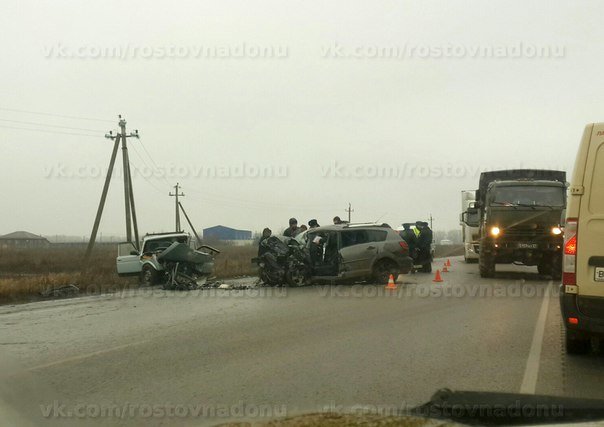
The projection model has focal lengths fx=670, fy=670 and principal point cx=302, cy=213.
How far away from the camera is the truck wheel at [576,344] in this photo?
7305mm

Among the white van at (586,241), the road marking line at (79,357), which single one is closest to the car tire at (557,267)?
the white van at (586,241)

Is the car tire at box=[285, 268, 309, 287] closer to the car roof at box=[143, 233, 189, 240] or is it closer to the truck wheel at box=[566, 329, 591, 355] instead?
the car roof at box=[143, 233, 189, 240]

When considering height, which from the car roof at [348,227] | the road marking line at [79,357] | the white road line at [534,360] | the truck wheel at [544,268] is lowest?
the road marking line at [79,357]

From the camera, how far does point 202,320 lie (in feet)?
35.3

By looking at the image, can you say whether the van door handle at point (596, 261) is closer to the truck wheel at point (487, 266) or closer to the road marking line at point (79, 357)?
the road marking line at point (79, 357)

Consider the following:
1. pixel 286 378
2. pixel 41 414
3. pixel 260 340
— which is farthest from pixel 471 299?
pixel 41 414

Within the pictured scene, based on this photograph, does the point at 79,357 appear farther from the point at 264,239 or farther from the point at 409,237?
the point at 409,237

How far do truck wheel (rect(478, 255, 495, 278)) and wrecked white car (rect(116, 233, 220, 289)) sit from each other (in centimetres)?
787

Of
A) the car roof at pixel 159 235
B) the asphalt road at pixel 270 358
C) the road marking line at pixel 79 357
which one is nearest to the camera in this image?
the asphalt road at pixel 270 358

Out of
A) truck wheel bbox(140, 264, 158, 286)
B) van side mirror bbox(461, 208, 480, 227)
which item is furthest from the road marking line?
van side mirror bbox(461, 208, 480, 227)

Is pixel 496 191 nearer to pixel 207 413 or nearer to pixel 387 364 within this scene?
pixel 387 364

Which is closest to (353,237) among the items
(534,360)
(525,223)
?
(525,223)

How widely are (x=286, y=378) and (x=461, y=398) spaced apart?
5.71ft

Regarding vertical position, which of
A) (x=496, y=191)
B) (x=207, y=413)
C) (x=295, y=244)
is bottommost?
(x=207, y=413)
